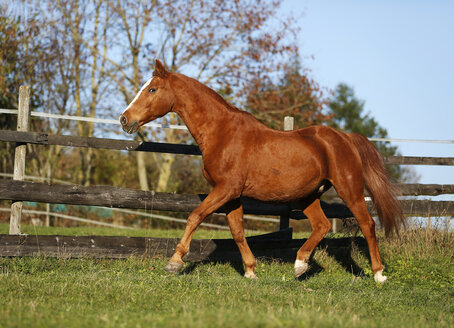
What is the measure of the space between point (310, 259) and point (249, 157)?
2.36 meters

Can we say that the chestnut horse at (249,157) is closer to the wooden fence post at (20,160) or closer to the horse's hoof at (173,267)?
the horse's hoof at (173,267)

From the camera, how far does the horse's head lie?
598 cm

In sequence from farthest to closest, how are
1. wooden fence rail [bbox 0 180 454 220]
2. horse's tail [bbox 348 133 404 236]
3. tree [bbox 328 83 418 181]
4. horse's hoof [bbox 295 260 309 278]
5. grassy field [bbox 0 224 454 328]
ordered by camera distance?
tree [bbox 328 83 418 181]
wooden fence rail [bbox 0 180 454 220]
horse's tail [bbox 348 133 404 236]
horse's hoof [bbox 295 260 309 278]
grassy field [bbox 0 224 454 328]

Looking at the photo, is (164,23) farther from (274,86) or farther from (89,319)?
(89,319)

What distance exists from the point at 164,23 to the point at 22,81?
529cm

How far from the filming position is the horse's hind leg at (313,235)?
596cm

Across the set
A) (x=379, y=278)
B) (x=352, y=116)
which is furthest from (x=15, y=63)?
(x=352, y=116)

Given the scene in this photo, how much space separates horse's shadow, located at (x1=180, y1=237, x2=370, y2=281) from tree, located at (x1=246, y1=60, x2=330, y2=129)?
9809 millimetres

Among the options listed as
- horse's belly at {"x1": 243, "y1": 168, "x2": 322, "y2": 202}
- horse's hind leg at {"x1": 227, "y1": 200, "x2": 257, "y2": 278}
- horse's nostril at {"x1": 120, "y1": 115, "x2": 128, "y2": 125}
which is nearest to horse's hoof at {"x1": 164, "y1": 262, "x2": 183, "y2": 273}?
horse's hind leg at {"x1": 227, "y1": 200, "x2": 257, "y2": 278}

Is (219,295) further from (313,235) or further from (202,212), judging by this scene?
(313,235)

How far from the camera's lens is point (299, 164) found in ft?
19.9

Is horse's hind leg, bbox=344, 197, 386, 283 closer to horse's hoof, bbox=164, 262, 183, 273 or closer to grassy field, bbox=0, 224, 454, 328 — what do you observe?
grassy field, bbox=0, 224, 454, 328

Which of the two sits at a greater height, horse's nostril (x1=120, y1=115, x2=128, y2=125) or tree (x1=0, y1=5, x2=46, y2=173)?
tree (x1=0, y1=5, x2=46, y2=173)

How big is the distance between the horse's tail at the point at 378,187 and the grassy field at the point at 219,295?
2.61 feet
